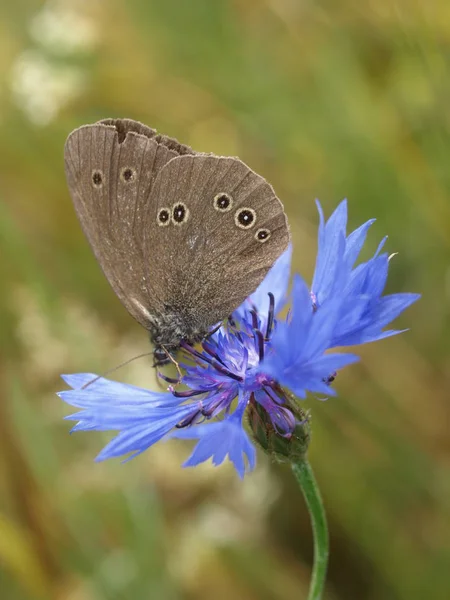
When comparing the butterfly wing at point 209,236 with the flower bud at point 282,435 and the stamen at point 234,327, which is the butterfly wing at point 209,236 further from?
the flower bud at point 282,435

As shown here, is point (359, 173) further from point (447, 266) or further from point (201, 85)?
point (201, 85)

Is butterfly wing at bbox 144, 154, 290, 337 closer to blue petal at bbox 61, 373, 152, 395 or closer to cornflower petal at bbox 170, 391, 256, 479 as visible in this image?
blue petal at bbox 61, 373, 152, 395

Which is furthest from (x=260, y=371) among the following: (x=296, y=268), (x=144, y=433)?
(x=296, y=268)

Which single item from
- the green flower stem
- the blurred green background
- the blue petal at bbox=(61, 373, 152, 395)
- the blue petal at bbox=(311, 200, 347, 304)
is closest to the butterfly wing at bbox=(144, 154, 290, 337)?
the blue petal at bbox=(311, 200, 347, 304)

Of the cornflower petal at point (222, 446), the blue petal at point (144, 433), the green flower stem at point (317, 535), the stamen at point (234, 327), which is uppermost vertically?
the stamen at point (234, 327)

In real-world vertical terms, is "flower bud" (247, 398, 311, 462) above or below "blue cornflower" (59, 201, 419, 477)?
below

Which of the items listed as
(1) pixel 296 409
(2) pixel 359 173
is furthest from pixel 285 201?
(1) pixel 296 409

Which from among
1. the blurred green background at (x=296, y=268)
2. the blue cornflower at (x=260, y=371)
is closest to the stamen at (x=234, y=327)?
the blue cornflower at (x=260, y=371)

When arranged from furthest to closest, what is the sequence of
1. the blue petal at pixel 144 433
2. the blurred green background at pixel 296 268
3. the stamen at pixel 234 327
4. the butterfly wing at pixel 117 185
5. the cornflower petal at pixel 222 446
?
the blurred green background at pixel 296 268 < the stamen at pixel 234 327 < the butterfly wing at pixel 117 185 < the blue petal at pixel 144 433 < the cornflower petal at pixel 222 446
